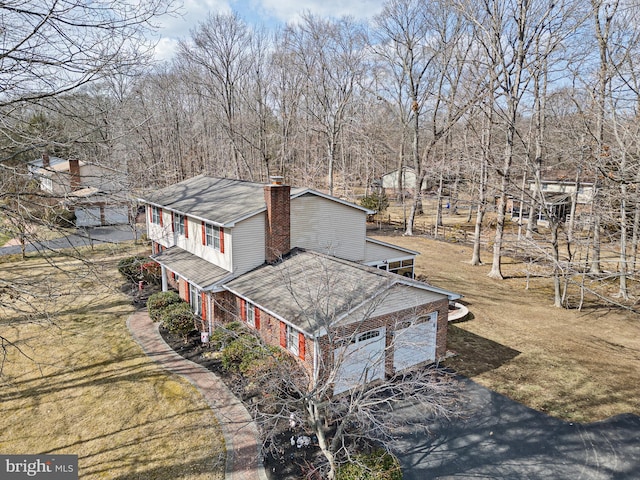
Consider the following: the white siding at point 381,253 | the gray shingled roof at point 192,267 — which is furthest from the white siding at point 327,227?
the gray shingled roof at point 192,267

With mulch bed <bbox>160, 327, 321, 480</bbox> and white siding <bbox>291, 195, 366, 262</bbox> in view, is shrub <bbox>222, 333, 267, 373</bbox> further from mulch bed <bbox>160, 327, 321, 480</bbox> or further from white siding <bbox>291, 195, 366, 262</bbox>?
white siding <bbox>291, 195, 366, 262</bbox>

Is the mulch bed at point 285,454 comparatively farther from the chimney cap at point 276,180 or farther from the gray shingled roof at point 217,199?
the chimney cap at point 276,180

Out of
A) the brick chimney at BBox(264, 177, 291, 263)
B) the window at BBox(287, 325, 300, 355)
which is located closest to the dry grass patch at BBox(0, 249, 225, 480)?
the window at BBox(287, 325, 300, 355)

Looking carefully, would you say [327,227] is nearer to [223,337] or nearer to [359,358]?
[223,337]

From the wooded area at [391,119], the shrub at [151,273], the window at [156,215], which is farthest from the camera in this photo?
the window at [156,215]

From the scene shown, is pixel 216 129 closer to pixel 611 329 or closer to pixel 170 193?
pixel 170 193
